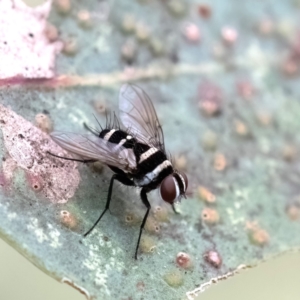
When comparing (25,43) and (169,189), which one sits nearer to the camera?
(169,189)

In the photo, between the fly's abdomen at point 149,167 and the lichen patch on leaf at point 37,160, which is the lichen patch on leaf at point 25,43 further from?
the fly's abdomen at point 149,167

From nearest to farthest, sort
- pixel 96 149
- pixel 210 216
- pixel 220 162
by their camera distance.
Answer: pixel 96 149, pixel 210 216, pixel 220 162

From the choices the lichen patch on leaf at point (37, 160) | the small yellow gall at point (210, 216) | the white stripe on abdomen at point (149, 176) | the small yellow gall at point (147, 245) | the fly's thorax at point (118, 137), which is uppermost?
the fly's thorax at point (118, 137)

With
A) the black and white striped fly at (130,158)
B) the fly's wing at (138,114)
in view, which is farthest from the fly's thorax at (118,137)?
the fly's wing at (138,114)

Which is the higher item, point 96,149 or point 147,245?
point 96,149

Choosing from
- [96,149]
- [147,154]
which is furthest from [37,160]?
[147,154]

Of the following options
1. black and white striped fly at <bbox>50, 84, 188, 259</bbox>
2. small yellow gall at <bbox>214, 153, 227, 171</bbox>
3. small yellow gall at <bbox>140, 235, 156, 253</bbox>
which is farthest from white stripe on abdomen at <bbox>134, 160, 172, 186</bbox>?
small yellow gall at <bbox>214, 153, 227, 171</bbox>

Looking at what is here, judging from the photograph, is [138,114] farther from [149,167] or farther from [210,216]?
[210,216]

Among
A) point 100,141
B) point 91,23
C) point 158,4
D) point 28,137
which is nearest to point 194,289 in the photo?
point 100,141

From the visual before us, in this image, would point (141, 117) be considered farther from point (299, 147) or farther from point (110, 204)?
point (299, 147)
